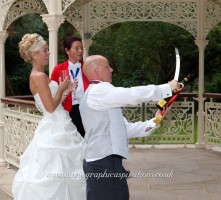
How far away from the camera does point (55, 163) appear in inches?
154

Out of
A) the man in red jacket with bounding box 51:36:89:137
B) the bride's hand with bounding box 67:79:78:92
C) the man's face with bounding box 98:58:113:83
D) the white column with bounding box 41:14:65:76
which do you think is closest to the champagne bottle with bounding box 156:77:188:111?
the man's face with bounding box 98:58:113:83

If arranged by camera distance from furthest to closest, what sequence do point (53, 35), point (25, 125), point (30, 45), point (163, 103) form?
point (25, 125) → point (53, 35) → point (30, 45) → point (163, 103)

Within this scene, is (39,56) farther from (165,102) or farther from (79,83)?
(165,102)

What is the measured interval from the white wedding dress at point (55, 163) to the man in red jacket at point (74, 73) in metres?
0.14

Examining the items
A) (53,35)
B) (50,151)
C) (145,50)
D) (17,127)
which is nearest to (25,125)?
(17,127)

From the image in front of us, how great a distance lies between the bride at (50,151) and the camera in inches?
153

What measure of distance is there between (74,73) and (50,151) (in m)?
0.76

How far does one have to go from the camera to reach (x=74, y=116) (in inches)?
→ 167

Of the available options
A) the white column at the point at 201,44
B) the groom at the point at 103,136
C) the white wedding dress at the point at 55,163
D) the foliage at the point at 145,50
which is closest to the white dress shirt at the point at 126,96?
the groom at the point at 103,136

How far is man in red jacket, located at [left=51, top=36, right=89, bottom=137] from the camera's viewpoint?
4125 millimetres

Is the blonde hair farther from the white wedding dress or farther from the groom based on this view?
the groom

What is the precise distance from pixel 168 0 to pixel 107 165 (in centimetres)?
606

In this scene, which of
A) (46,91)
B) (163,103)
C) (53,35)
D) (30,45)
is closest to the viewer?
(163,103)

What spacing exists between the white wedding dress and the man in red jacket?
14cm
